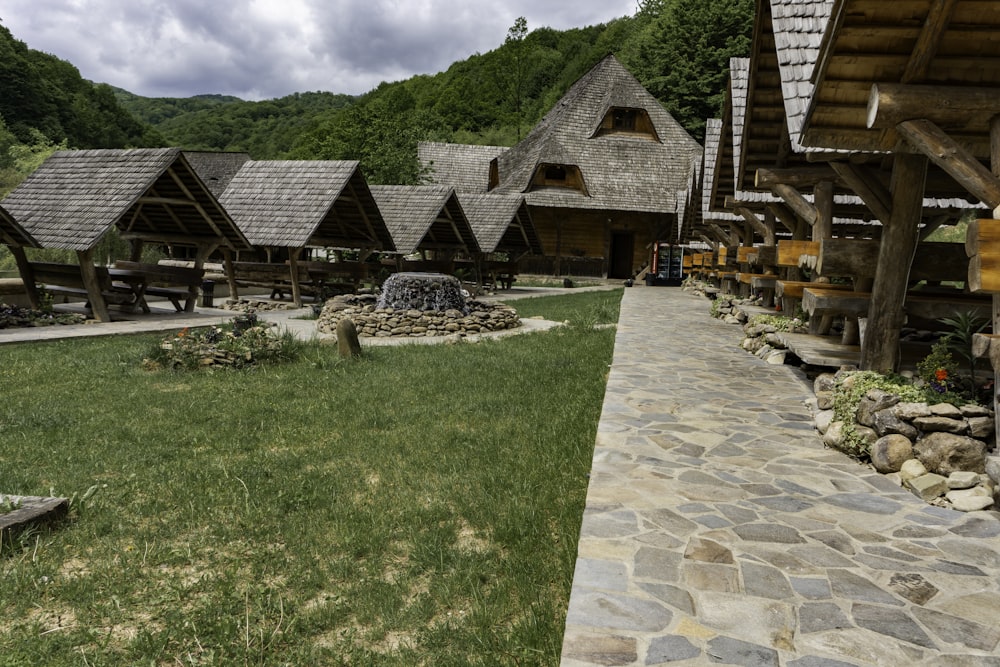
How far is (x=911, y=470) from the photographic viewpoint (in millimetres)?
4266

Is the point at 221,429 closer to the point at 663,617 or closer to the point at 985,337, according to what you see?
the point at 663,617

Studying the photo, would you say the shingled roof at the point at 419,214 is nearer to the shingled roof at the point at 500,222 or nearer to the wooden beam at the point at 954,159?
the shingled roof at the point at 500,222

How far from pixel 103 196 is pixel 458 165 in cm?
2396

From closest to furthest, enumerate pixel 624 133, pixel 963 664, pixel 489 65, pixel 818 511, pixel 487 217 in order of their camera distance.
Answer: pixel 963 664 → pixel 818 511 → pixel 487 217 → pixel 624 133 → pixel 489 65

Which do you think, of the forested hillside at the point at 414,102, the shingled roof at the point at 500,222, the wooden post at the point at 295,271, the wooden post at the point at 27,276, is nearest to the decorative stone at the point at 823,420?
the wooden post at the point at 27,276

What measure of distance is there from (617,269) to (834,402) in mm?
31325

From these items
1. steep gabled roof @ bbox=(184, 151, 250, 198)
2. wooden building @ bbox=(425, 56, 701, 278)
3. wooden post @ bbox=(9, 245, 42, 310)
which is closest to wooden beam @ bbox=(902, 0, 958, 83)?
wooden post @ bbox=(9, 245, 42, 310)

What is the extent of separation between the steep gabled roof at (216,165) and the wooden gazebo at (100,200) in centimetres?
2220

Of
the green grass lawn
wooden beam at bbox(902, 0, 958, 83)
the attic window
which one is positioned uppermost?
the attic window

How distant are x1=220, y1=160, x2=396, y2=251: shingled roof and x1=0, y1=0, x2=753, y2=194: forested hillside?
14178 millimetres

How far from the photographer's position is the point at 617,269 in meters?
36.2

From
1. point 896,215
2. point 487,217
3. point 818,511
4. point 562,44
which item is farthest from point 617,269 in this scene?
point 562,44

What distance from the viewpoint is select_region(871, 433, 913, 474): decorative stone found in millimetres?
4414

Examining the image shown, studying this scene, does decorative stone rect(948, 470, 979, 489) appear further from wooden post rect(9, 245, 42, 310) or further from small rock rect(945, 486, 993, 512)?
wooden post rect(9, 245, 42, 310)
